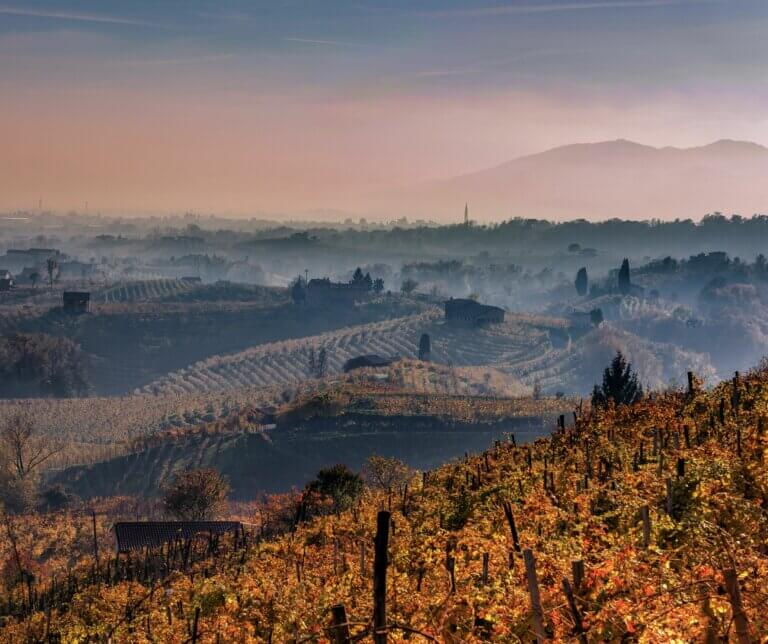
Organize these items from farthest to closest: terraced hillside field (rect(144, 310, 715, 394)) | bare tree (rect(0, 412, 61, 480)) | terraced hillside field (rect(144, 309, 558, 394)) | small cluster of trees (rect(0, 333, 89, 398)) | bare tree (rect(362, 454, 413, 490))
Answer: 1. terraced hillside field (rect(144, 310, 715, 394))
2. terraced hillside field (rect(144, 309, 558, 394))
3. small cluster of trees (rect(0, 333, 89, 398))
4. bare tree (rect(0, 412, 61, 480))
5. bare tree (rect(362, 454, 413, 490))

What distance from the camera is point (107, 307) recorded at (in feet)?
636

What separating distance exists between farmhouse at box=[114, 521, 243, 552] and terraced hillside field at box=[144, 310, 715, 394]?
310ft

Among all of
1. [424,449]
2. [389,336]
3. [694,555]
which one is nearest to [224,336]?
[389,336]

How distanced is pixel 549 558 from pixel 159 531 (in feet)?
120

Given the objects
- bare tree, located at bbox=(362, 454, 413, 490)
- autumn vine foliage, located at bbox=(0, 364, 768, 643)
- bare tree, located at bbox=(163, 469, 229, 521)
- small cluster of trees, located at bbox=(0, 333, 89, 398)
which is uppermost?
autumn vine foliage, located at bbox=(0, 364, 768, 643)

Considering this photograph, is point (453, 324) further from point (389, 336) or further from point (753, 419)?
point (753, 419)

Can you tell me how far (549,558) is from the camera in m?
12.4

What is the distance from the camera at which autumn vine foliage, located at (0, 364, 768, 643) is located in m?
9.59

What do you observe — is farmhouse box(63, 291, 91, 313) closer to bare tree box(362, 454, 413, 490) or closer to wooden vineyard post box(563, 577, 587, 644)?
bare tree box(362, 454, 413, 490)

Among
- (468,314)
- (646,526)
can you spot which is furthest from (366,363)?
(646,526)

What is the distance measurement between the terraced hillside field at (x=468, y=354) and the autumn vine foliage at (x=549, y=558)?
382ft

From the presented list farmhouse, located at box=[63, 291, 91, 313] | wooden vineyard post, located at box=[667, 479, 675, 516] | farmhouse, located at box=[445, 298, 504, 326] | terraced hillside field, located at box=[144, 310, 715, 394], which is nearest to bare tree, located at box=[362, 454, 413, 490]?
wooden vineyard post, located at box=[667, 479, 675, 516]

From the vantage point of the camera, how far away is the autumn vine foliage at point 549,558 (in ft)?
31.4

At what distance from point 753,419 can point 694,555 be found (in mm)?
10414
